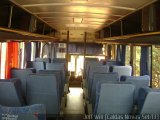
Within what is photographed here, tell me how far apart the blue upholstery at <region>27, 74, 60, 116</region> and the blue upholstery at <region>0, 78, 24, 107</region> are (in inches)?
17.9

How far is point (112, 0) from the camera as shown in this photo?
10.8 feet

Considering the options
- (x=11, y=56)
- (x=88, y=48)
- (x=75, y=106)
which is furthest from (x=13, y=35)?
(x=88, y=48)

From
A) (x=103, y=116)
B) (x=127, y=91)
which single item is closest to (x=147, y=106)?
(x=127, y=91)

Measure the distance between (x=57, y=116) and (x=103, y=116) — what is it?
3.12 feet

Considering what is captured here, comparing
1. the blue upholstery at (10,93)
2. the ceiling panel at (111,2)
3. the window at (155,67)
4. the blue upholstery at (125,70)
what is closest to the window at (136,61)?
the blue upholstery at (125,70)

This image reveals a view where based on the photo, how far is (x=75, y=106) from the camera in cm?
668

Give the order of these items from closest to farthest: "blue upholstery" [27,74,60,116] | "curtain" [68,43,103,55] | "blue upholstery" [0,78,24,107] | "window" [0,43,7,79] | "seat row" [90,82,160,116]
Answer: "seat row" [90,82,160,116]
"blue upholstery" [0,78,24,107]
"blue upholstery" [27,74,60,116]
"window" [0,43,7,79]
"curtain" [68,43,103,55]

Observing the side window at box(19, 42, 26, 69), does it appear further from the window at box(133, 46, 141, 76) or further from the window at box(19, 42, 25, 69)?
the window at box(133, 46, 141, 76)

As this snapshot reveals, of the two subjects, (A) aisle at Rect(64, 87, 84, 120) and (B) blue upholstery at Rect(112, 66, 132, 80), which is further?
(B) blue upholstery at Rect(112, 66, 132, 80)

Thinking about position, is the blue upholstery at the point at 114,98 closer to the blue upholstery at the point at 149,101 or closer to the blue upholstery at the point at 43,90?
the blue upholstery at the point at 149,101

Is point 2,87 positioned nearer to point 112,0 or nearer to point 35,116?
point 35,116

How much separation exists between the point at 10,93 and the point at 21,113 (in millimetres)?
1026

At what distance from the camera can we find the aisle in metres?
5.66

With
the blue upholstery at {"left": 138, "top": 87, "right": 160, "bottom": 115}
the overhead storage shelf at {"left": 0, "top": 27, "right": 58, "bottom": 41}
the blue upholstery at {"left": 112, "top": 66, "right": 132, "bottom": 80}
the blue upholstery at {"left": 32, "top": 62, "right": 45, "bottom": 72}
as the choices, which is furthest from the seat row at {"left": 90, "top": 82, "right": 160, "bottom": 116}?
the blue upholstery at {"left": 32, "top": 62, "right": 45, "bottom": 72}
